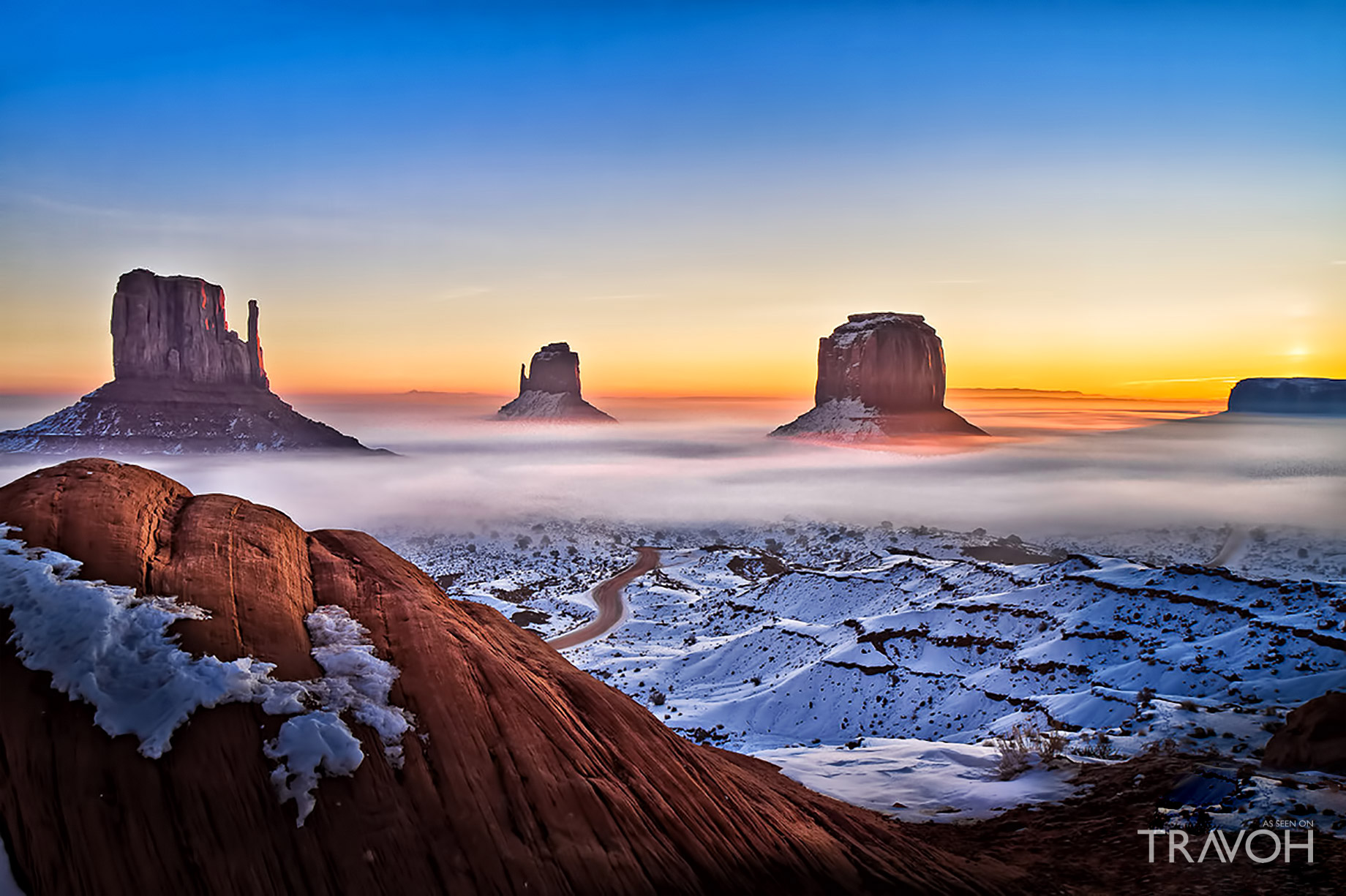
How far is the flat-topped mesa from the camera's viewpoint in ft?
549

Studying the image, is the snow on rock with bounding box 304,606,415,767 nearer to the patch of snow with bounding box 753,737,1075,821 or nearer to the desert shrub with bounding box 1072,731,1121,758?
the patch of snow with bounding box 753,737,1075,821

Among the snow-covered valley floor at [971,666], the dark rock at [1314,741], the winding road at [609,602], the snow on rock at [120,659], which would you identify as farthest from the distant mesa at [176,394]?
the dark rock at [1314,741]

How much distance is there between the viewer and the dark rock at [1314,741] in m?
13.8

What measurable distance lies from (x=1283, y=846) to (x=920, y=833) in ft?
15.9

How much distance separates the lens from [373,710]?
23.4 feet

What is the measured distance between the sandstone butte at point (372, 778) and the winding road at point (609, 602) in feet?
169

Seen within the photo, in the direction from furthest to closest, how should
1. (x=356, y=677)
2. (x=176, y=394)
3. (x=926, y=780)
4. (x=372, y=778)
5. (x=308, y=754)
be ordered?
1. (x=176, y=394)
2. (x=926, y=780)
3. (x=356, y=677)
4. (x=372, y=778)
5. (x=308, y=754)

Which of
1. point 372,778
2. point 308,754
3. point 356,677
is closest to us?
point 308,754

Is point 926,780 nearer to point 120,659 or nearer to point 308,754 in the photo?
point 308,754

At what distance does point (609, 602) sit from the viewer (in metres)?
86.4

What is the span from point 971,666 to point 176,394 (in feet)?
593

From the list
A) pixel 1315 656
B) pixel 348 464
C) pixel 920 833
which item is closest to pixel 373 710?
pixel 920 833

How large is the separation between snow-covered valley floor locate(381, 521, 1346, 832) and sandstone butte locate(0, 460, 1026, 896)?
7.66 meters

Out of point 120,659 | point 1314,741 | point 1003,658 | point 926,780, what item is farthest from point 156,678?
point 1003,658
